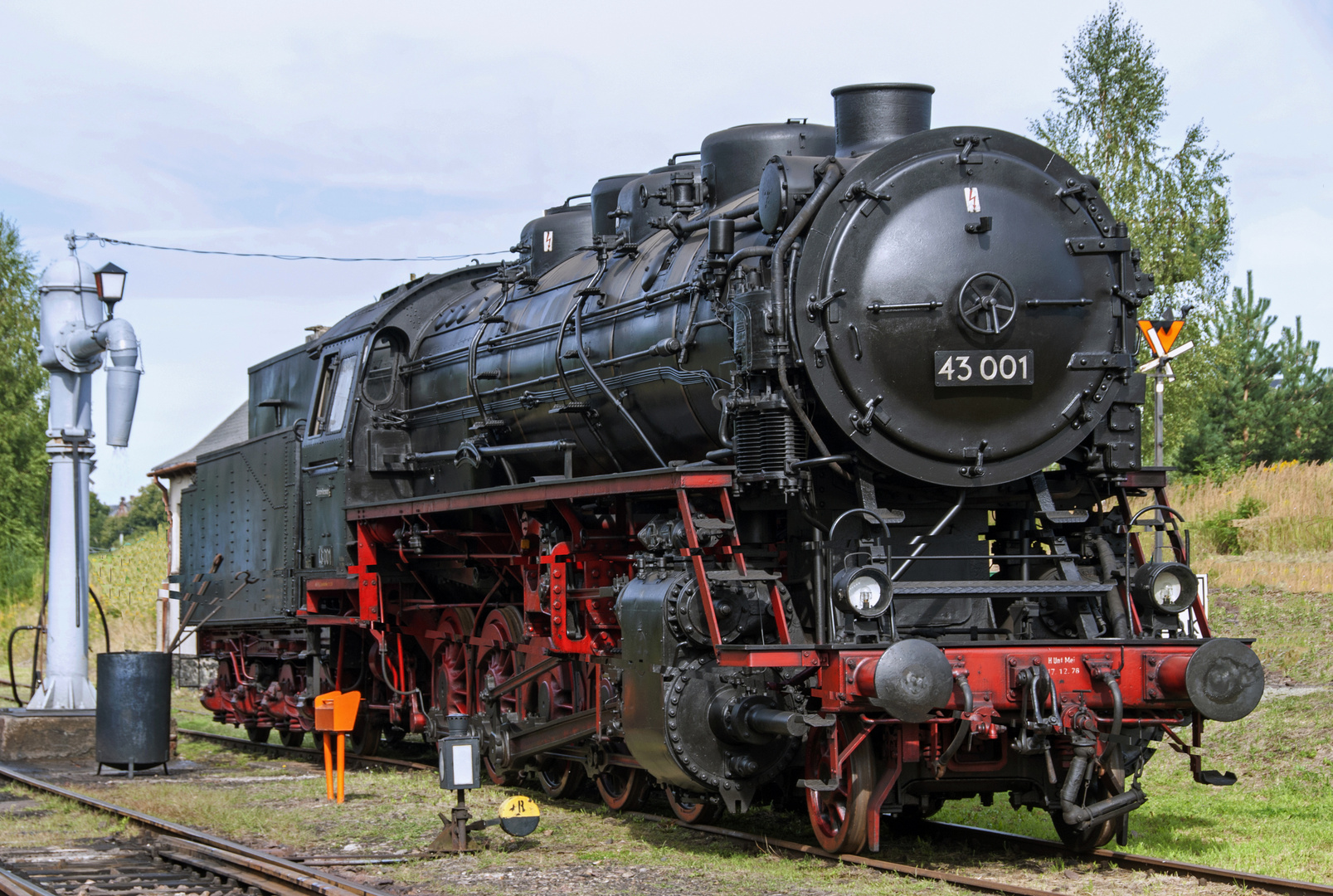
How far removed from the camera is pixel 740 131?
8555 millimetres

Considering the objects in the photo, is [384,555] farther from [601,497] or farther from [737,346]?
[737,346]

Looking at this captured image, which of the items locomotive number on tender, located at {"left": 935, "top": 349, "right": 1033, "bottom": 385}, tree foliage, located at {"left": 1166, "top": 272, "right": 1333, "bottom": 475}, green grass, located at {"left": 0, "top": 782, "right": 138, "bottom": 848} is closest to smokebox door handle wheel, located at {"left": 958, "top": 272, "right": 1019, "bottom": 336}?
locomotive number on tender, located at {"left": 935, "top": 349, "right": 1033, "bottom": 385}

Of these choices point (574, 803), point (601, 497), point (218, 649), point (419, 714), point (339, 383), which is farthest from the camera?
point (218, 649)

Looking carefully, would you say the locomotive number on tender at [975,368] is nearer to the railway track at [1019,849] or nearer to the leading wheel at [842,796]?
the leading wheel at [842,796]

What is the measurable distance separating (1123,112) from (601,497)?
57.1 feet

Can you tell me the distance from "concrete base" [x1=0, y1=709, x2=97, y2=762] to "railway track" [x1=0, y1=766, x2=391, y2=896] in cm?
489

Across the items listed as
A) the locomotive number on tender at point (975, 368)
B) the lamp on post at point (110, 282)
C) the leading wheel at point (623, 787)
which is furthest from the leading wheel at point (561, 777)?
the lamp on post at point (110, 282)

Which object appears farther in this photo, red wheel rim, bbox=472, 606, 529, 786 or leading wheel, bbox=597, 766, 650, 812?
red wheel rim, bbox=472, 606, 529, 786

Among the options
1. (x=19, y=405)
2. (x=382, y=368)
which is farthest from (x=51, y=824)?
(x=19, y=405)

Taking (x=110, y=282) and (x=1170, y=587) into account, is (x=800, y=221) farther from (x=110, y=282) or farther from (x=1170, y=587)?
(x=110, y=282)

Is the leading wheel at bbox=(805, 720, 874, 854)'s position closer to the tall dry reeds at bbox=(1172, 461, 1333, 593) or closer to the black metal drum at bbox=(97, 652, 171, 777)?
the black metal drum at bbox=(97, 652, 171, 777)

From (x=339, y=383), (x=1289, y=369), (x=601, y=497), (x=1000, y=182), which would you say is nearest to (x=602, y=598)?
(x=601, y=497)

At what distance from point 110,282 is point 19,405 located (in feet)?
97.9

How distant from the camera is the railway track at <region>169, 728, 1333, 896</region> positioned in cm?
610
